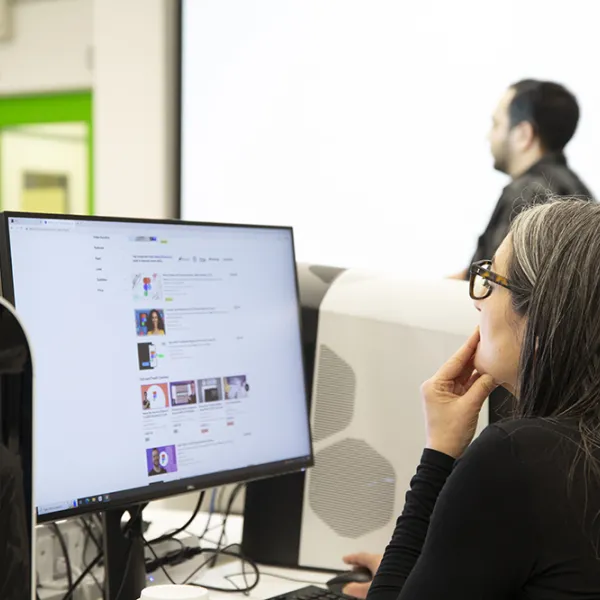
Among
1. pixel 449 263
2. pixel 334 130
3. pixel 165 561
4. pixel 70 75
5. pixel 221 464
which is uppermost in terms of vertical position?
pixel 70 75

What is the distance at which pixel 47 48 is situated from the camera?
5.13 metres

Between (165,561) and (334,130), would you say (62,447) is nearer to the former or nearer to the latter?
(165,561)

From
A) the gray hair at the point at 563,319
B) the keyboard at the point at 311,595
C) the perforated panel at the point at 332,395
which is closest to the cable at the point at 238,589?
the keyboard at the point at 311,595

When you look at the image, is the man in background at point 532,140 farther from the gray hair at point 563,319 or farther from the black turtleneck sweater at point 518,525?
the black turtleneck sweater at point 518,525

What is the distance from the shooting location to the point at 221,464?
4.38 ft

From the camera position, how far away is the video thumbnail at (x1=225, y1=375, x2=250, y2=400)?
1.36m

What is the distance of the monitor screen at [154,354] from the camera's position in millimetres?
1130

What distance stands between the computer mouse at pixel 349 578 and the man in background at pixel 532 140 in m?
1.89

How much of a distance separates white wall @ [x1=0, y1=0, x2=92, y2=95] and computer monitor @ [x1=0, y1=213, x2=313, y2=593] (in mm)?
3910

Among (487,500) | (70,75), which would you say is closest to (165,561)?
(487,500)

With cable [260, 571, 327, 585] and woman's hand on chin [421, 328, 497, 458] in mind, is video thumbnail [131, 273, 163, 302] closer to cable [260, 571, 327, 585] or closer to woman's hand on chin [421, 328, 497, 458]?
woman's hand on chin [421, 328, 497, 458]

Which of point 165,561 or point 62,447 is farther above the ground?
point 62,447

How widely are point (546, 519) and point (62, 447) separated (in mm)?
570

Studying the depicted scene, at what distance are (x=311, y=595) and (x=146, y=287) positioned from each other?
487mm
